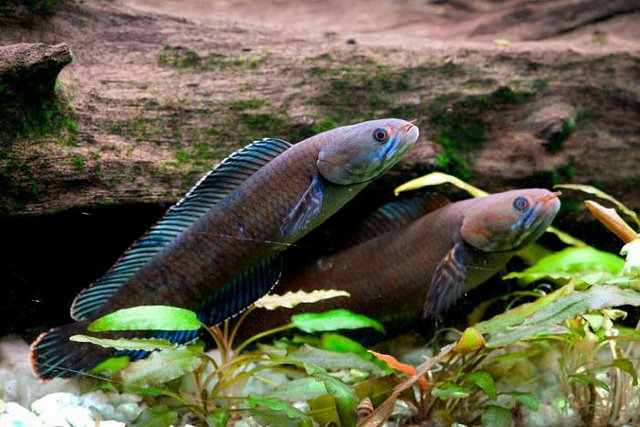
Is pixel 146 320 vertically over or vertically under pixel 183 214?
under

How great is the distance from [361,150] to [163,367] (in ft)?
3.76

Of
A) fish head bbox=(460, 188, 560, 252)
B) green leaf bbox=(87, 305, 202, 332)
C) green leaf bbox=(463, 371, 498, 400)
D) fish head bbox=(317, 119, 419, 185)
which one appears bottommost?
green leaf bbox=(463, 371, 498, 400)

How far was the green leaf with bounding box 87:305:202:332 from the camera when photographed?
87.2 inches

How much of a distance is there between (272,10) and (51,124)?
2746 mm

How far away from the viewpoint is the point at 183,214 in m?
2.66

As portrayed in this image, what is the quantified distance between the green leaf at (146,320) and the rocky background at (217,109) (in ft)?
1.84

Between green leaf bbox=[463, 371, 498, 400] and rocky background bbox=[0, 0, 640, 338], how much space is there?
1.08 m

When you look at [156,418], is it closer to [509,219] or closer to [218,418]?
[218,418]

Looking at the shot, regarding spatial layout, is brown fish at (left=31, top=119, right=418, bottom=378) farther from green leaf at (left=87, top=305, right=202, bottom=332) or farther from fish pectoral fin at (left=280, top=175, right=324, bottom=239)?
green leaf at (left=87, top=305, right=202, bottom=332)

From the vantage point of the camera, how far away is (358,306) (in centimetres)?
321

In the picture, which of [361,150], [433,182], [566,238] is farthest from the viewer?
[566,238]

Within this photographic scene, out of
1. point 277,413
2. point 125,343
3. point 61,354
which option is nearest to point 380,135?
point 277,413

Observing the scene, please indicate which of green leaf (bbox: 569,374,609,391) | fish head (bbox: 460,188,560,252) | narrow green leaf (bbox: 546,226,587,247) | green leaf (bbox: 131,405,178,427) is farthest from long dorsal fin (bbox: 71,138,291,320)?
narrow green leaf (bbox: 546,226,587,247)

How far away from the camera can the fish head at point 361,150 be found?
2598 mm
